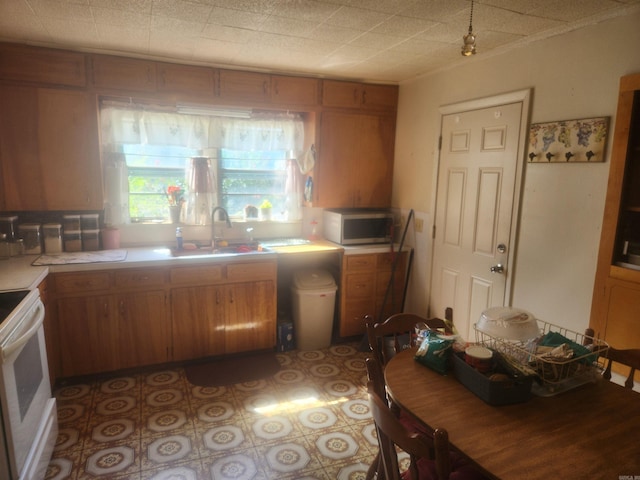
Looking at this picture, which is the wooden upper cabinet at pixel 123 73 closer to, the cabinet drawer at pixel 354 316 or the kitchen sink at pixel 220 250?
the kitchen sink at pixel 220 250

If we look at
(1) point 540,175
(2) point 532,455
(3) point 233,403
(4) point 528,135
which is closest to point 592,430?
(2) point 532,455

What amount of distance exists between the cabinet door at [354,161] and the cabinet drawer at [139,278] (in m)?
1.61

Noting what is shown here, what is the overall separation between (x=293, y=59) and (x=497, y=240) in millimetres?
2051

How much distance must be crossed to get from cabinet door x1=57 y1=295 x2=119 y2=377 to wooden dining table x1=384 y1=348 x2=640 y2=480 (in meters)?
2.23

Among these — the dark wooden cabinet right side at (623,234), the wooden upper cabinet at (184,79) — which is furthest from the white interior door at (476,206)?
the wooden upper cabinet at (184,79)

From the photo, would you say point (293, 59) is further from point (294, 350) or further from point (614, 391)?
point (614, 391)

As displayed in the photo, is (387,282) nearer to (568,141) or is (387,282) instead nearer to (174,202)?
(568,141)

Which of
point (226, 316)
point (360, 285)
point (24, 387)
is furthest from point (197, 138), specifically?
point (24, 387)

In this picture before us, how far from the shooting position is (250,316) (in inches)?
135

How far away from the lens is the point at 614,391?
155 centimetres

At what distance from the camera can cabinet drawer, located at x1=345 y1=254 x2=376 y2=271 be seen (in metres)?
3.72

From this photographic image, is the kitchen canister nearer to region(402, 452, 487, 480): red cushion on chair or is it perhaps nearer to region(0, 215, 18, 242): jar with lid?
region(0, 215, 18, 242): jar with lid

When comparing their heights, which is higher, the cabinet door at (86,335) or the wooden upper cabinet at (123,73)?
the wooden upper cabinet at (123,73)

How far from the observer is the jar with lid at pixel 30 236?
9.85 ft
